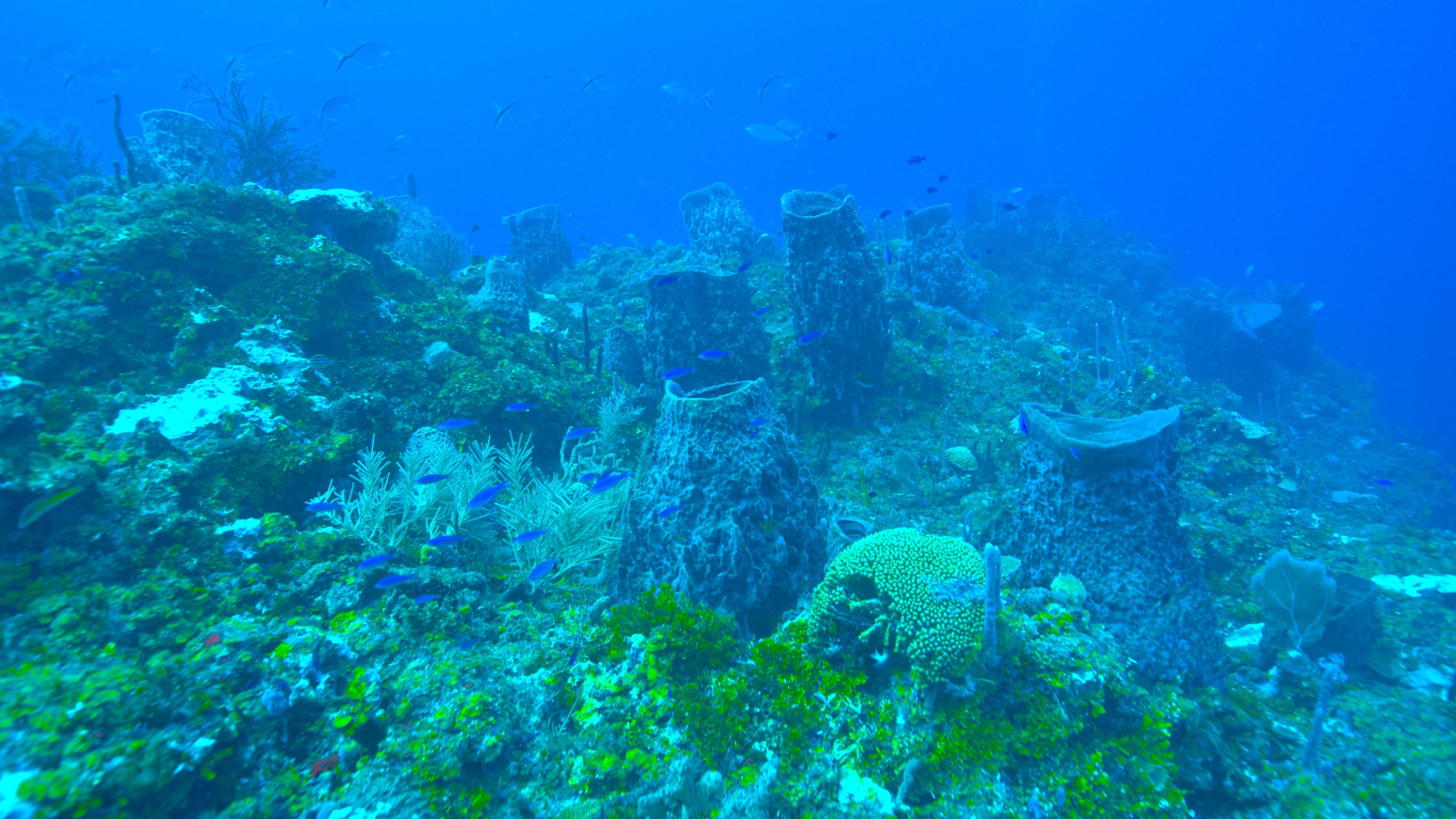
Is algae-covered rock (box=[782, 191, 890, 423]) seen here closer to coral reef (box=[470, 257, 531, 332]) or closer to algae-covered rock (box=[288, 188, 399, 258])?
coral reef (box=[470, 257, 531, 332])

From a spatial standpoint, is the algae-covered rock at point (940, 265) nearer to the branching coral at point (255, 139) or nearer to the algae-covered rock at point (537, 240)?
the algae-covered rock at point (537, 240)

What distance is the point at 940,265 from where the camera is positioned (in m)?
13.4

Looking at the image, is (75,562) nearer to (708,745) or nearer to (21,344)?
(21,344)

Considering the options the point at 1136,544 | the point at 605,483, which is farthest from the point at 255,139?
the point at 1136,544

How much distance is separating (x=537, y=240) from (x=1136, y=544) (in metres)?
17.8

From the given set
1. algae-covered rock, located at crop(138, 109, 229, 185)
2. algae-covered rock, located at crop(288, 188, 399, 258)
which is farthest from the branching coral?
algae-covered rock, located at crop(288, 188, 399, 258)

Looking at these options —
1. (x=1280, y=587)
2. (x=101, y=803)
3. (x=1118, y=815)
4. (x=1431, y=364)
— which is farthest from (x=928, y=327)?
(x=1431, y=364)

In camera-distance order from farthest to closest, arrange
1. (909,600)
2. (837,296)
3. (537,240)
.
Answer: (537,240) < (837,296) < (909,600)

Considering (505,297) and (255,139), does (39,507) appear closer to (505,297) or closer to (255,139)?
(505,297)

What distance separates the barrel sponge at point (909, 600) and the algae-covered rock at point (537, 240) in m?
15.9

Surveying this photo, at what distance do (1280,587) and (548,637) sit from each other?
22.7 ft

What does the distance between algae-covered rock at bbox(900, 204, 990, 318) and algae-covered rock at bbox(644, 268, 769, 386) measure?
22.9 ft

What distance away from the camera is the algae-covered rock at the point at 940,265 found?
13.3 metres

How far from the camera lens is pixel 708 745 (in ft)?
10.3
